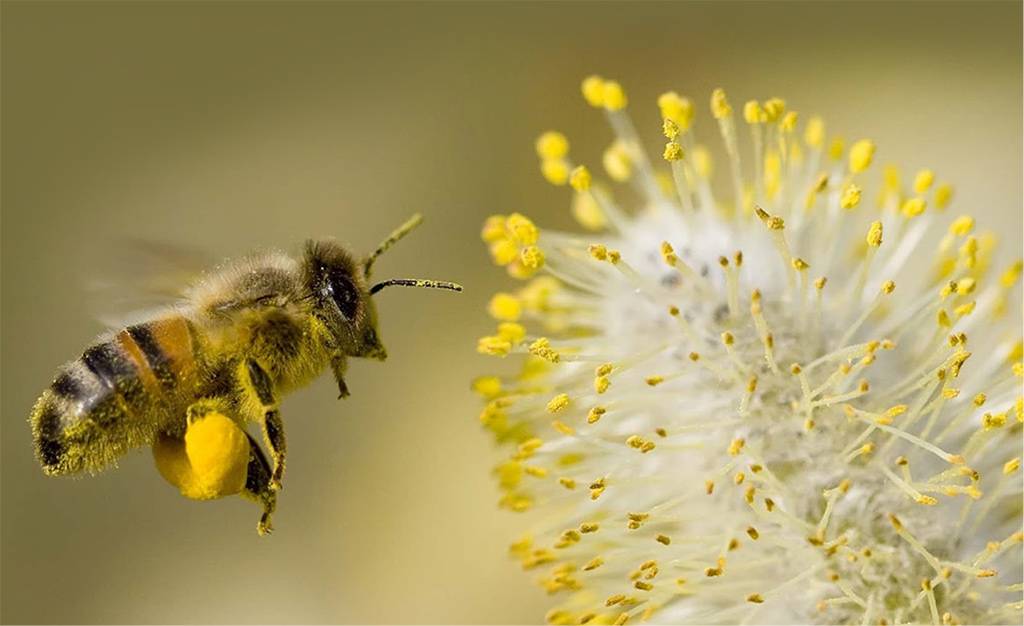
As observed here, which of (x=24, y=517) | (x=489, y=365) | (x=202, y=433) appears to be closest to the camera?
(x=202, y=433)

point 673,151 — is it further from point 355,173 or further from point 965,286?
point 355,173

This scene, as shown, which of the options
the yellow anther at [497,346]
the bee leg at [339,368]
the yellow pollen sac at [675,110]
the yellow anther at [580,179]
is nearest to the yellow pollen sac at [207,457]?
the bee leg at [339,368]

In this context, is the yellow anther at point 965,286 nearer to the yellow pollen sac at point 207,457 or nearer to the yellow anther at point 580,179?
the yellow anther at point 580,179

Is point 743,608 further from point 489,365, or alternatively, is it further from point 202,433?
point 489,365

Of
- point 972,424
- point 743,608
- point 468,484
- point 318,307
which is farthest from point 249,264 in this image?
point 468,484

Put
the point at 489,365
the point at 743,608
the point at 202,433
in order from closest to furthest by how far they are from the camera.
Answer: the point at 202,433 → the point at 743,608 → the point at 489,365
